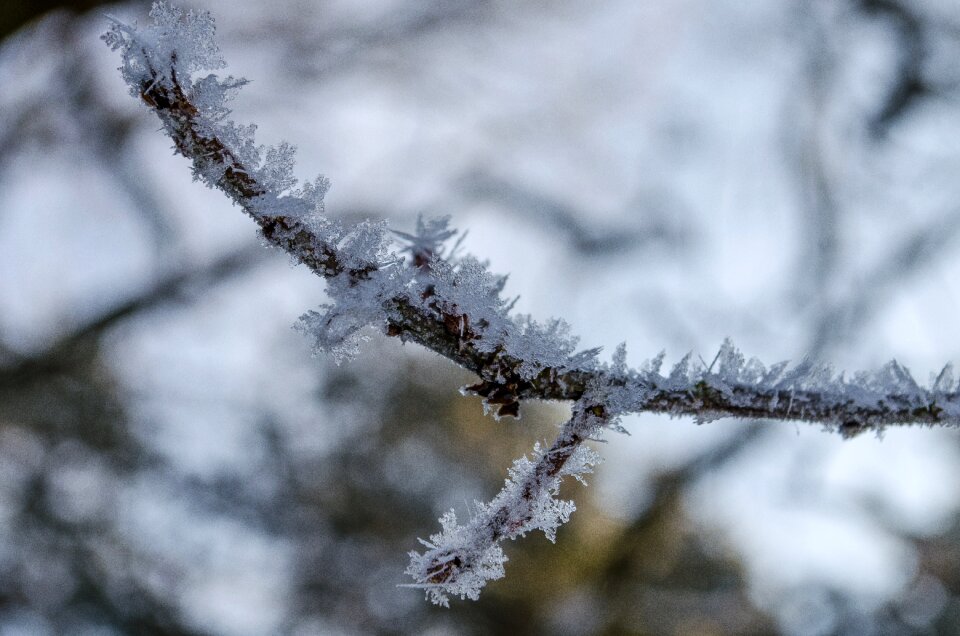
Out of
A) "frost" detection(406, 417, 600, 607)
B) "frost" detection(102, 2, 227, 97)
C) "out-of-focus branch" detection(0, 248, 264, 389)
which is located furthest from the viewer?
"out-of-focus branch" detection(0, 248, 264, 389)

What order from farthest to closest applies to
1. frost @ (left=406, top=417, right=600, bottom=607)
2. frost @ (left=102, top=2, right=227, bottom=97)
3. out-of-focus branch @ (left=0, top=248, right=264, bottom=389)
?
out-of-focus branch @ (left=0, top=248, right=264, bottom=389)
frost @ (left=406, top=417, right=600, bottom=607)
frost @ (left=102, top=2, right=227, bottom=97)

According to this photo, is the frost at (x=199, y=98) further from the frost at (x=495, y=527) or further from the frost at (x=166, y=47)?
the frost at (x=495, y=527)

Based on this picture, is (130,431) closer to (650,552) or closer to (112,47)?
(650,552)

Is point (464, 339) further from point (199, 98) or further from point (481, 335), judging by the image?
point (199, 98)

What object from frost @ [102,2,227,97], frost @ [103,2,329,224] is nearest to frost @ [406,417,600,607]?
frost @ [103,2,329,224]

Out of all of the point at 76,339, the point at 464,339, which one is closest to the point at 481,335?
the point at 464,339

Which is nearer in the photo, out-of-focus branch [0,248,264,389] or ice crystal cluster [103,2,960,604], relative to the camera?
ice crystal cluster [103,2,960,604]

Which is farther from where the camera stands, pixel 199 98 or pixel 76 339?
pixel 76 339

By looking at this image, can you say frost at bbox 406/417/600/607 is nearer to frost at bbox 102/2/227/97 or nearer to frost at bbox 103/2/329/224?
frost at bbox 103/2/329/224
